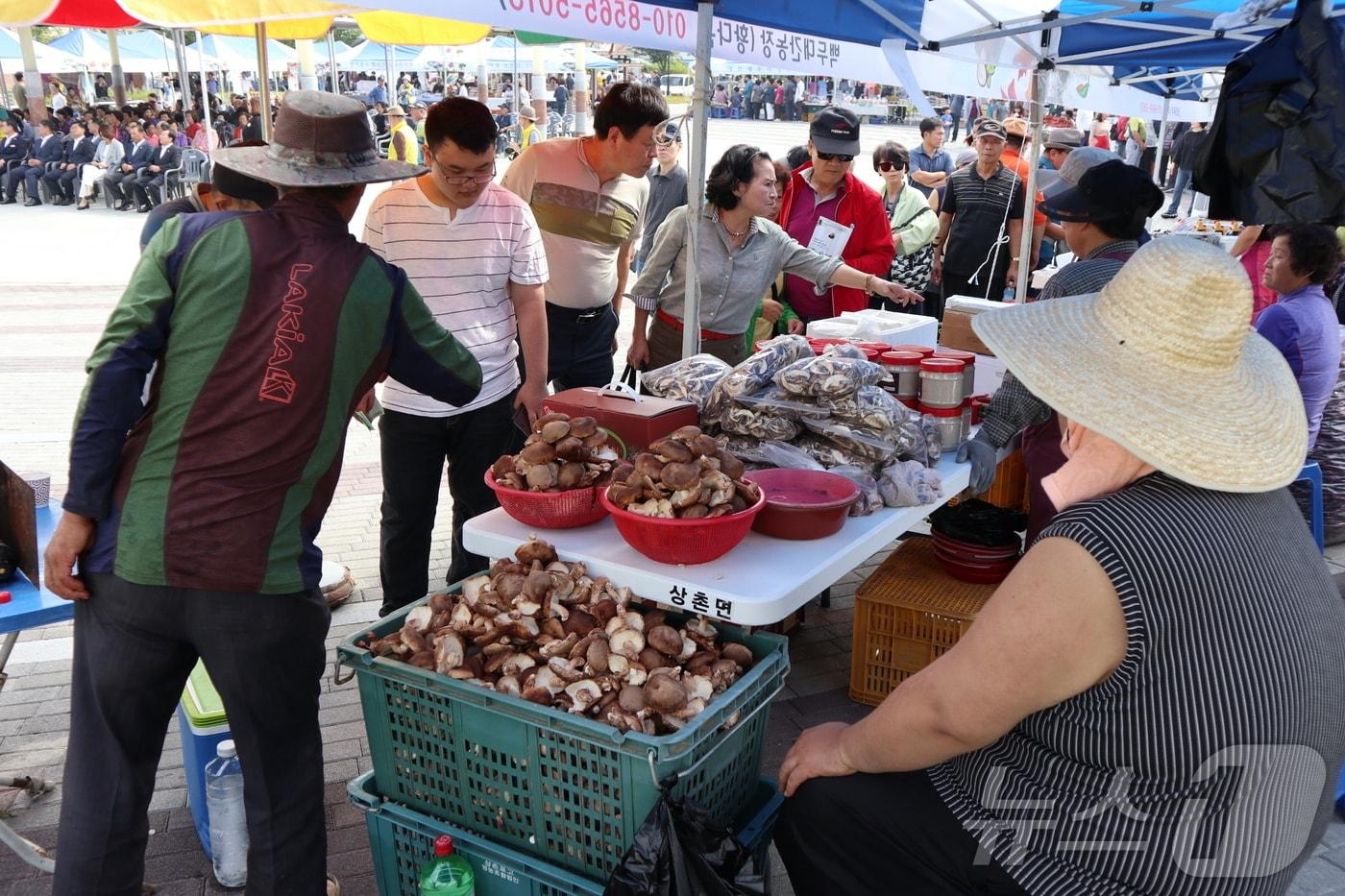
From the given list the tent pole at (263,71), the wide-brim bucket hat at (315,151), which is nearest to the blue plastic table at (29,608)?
Answer: the wide-brim bucket hat at (315,151)

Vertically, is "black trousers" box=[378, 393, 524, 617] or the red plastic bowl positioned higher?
the red plastic bowl

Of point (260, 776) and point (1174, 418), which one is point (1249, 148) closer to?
point (1174, 418)

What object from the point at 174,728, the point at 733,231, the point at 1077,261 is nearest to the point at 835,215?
the point at 733,231

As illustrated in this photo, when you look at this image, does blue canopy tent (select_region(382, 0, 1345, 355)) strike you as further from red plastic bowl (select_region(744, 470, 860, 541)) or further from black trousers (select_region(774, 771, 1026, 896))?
black trousers (select_region(774, 771, 1026, 896))

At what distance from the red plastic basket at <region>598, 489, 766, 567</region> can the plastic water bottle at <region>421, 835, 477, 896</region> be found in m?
0.75

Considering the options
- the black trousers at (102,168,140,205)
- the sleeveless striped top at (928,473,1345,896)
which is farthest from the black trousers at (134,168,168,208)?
the sleeveless striped top at (928,473,1345,896)

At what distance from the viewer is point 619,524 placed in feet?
7.56

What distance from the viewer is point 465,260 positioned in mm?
3379

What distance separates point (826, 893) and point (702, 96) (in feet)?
9.44

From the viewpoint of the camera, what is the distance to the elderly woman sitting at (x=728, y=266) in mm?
4211

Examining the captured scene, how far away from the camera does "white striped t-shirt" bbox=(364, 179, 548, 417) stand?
3350mm

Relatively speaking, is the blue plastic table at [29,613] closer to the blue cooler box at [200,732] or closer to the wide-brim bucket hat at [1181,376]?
the blue cooler box at [200,732]

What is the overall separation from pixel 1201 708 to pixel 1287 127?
302cm

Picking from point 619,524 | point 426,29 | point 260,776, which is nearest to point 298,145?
point 619,524
